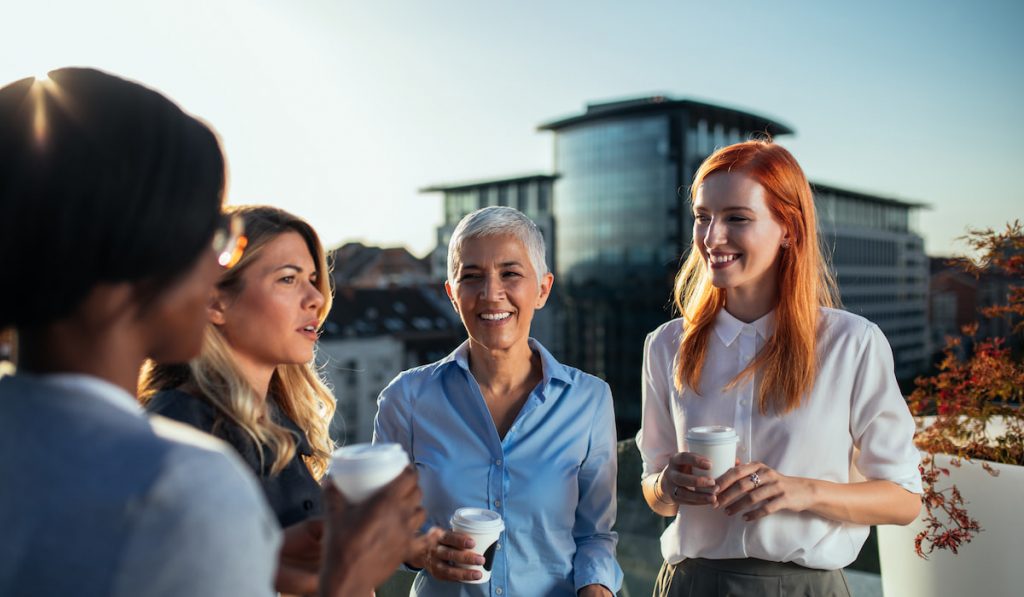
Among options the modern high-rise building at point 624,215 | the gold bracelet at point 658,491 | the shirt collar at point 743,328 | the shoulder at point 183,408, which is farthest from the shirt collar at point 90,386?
the modern high-rise building at point 624,215

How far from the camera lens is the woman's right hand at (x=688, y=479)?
179 centimetres

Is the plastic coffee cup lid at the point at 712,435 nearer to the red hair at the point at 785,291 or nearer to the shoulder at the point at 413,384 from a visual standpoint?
the red hair at the point at 785,291

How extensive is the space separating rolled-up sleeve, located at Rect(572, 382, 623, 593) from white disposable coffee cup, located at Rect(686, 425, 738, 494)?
0.38 meters

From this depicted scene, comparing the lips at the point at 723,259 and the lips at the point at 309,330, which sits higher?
the lips at the point at 723,259

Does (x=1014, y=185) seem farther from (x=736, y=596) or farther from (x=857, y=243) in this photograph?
(x=736, y=596)

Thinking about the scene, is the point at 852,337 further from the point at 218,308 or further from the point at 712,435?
the point at 218,308

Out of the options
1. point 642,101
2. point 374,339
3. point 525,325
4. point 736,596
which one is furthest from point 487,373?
point 642,101

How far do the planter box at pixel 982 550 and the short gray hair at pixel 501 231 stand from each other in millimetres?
1626

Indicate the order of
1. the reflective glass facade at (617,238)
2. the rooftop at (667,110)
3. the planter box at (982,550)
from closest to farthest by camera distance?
the planter box at (982,550) < the rooftop at (667,110) < the reflective glass facade at (617,238)

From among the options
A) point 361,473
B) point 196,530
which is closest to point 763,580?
point 361,473

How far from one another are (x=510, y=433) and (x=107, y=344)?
1.35 metres

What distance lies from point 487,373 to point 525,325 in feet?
0.60

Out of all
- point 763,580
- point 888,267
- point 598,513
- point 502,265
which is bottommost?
point 763,580

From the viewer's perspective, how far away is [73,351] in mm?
831
